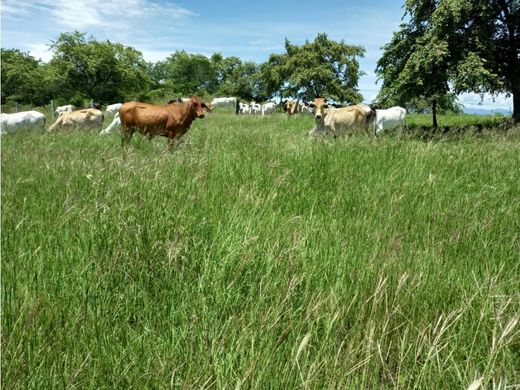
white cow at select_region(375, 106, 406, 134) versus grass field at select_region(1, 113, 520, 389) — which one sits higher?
white cow at select_region(375, 106, 406, 134)

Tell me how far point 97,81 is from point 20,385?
6442 centimetres

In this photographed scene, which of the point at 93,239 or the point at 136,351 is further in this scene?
the point at 93,239

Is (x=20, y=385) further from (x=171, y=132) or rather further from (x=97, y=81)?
(x=97, y=81)

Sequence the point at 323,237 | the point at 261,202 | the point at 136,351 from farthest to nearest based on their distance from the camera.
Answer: the point at 261,202 → the point at 323,237 → the point at 136,351

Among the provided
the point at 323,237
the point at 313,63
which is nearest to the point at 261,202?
the point at 323,237

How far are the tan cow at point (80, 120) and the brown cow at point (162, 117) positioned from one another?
5509mm

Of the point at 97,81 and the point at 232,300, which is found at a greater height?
the point at 97,81

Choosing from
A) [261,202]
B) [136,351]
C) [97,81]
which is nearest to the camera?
[136,351]

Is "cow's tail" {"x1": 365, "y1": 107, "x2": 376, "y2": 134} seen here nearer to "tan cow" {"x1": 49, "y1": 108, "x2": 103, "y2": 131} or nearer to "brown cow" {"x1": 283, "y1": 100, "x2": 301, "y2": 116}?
"tan cow" {"x1": 49, "y1": 108, "x2": 103, "y2": 131}

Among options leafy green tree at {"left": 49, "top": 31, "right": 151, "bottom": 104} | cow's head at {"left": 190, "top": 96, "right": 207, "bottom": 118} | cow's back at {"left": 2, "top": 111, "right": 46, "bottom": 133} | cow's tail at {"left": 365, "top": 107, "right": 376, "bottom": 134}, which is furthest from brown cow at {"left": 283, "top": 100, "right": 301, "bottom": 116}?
leafy green tree at {"left": 49, "top": 31, "right": 151, "bottom": 104}

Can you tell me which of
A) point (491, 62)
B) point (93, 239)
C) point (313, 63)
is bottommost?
point (93, 239)

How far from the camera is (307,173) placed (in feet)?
15.5

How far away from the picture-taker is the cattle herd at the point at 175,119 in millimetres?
10156

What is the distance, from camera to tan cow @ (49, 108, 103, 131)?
15.2m
